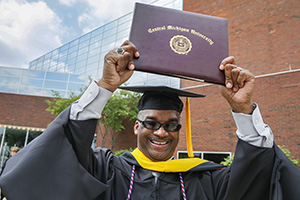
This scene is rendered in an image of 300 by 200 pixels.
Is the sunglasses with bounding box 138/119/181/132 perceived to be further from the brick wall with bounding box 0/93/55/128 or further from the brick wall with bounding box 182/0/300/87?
the brick wall with bounding box 0/93/55/128

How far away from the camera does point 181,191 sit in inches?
76.6

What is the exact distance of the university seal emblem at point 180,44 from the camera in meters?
Answer: 1.77

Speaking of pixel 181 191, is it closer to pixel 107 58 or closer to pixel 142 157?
pixel 142 157

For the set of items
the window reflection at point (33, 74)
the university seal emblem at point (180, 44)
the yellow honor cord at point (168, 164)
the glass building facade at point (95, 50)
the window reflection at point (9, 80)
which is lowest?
the yellow honor cord at point (168, 164)

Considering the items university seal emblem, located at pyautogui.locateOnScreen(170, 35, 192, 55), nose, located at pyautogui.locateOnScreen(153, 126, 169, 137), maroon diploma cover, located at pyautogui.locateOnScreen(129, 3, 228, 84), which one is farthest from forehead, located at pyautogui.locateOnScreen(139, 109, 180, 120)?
university seal emblem, located at pyautogui.locateOnScreen(170, 35, 192, 55)

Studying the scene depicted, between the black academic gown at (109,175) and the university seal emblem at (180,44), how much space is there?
2.60ft

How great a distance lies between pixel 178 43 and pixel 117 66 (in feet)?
1.63

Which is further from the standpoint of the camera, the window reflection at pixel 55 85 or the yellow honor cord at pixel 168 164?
the window reflection at pixel 55 85

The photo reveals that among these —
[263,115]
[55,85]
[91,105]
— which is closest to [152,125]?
[91,105]

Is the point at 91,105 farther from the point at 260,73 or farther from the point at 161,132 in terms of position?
the point at 260,73

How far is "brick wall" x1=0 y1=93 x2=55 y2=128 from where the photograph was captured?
17406 millimetres

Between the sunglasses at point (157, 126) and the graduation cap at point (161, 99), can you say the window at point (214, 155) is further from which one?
the sunglasses at point (157, 126)

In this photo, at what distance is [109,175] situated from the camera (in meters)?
1.92

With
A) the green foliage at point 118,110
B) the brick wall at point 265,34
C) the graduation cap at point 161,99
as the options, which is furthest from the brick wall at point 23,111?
the graduation cap at point 161,99
